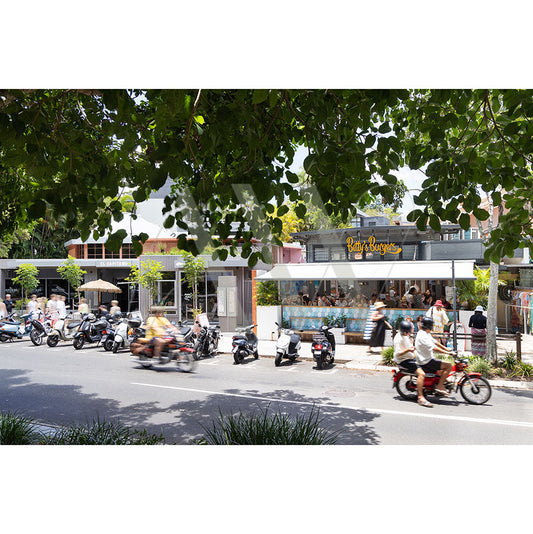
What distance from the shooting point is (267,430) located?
10.9ft

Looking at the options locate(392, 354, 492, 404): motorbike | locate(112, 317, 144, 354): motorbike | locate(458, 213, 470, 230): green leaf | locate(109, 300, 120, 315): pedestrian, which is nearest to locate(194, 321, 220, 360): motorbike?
locate(112, 317, 144, 354): motorbike

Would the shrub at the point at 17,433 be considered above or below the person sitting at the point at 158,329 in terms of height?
below

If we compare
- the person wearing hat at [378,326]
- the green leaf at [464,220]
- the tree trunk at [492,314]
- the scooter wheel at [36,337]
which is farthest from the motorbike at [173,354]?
the tree trunk at [492,314]

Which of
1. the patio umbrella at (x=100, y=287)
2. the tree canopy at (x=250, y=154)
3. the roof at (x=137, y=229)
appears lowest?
the patio umbrella at (x=100, y=287)

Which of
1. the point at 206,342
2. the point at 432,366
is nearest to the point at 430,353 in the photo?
the point at 432,366

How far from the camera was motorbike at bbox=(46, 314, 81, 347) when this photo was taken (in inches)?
150

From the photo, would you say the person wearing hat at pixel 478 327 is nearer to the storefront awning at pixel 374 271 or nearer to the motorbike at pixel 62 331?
the storefront awning at pixel 374 271

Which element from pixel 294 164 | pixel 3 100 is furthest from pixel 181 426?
pixel 3 100

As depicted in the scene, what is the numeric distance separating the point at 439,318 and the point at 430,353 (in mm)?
316

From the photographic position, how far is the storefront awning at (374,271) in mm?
3613

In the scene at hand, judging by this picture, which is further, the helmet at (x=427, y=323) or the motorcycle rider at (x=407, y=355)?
the helmet at (x=427, y=323)

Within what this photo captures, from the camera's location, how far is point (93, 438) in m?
3.41

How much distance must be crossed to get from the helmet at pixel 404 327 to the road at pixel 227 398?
383 mm

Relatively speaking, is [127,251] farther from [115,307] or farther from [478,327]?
[478,327]
